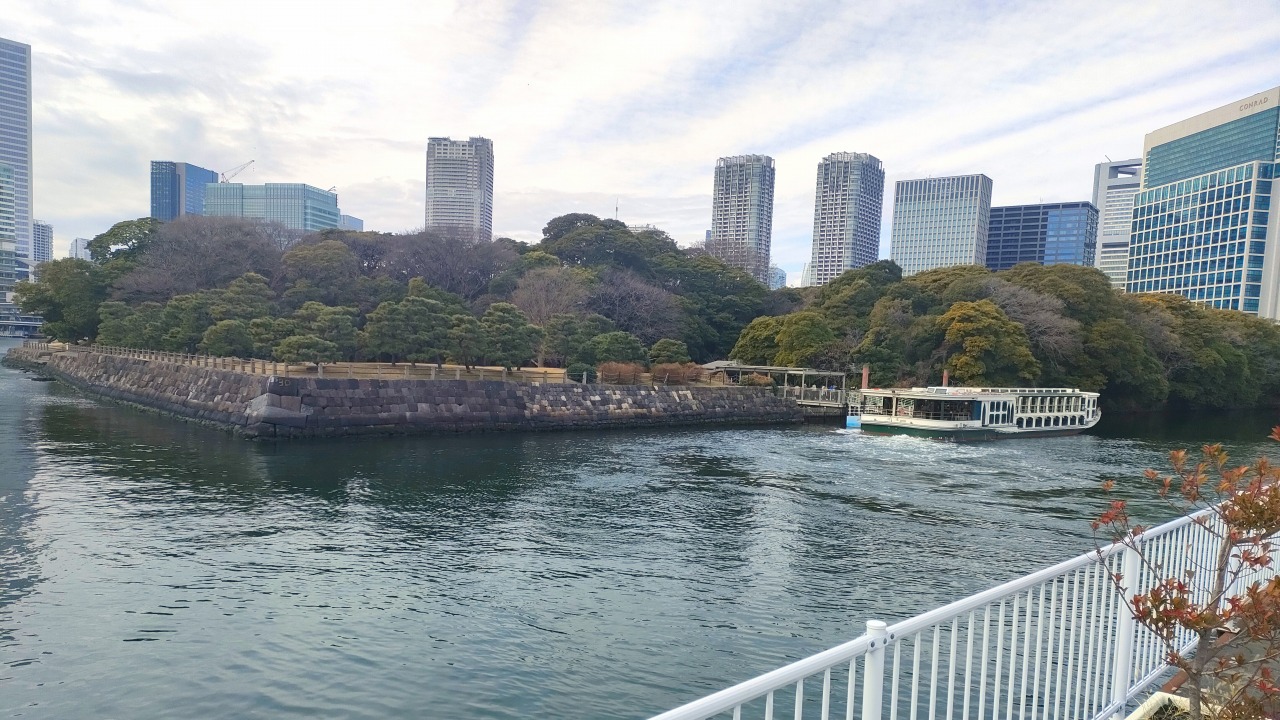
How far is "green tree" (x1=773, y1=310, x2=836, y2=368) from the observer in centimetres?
4744

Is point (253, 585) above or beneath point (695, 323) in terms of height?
beneath

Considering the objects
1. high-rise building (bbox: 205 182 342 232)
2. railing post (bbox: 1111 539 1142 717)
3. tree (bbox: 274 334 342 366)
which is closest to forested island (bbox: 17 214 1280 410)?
tree (bbox: 274 334 342 366)

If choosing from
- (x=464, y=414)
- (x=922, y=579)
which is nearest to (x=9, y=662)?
(x=922, y=579)

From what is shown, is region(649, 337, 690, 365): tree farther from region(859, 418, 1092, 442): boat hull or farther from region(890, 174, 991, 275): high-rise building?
region(890, 174, 991, 275): high-rise building

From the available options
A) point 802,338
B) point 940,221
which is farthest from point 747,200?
point 802,338

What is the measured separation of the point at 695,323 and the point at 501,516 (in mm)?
39535

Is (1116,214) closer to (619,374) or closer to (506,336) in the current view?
(619,374)

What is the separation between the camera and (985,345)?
42094mm

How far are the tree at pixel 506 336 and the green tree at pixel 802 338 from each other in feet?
63.6

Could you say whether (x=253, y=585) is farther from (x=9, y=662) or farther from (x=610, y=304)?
(x=610, y=304)

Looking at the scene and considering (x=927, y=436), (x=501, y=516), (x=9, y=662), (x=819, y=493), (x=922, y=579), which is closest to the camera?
(x=9, y=662)

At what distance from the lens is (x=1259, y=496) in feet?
11.8

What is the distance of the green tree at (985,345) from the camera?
42.6 metres

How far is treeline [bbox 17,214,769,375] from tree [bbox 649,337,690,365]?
86 mm
